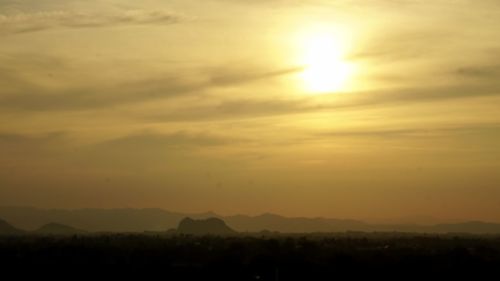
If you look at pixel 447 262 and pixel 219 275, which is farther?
pixel 447 262

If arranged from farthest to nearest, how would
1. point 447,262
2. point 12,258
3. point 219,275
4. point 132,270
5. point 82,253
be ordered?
point 82,253 → point 12,258 → point 447,262 → point 132,270 → point 219,275

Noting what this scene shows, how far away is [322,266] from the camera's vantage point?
81.4m

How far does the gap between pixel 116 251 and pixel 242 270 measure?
3782 cm

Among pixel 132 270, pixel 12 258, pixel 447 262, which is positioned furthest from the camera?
pixel 12 258

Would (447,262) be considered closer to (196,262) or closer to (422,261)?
(422,261)

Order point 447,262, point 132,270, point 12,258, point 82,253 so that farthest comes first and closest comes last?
point 82,253 → point 12,258 → point 447,262 → point 132,270

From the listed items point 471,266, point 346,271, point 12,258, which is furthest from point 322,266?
point 12,258

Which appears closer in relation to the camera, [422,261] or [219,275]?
[219,275]

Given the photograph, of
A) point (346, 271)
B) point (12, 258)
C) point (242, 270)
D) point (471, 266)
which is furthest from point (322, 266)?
point (12, 258)

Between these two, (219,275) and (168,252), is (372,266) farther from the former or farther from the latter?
(168,252)

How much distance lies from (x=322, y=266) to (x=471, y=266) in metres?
13.8

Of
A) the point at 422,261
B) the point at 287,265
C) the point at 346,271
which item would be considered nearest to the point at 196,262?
the point at 287,265

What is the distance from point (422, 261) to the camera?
8931 cm

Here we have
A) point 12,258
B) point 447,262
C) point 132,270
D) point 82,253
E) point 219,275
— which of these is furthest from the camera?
point 82,253
